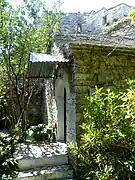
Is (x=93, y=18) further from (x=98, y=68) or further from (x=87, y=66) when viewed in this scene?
(x=87, y=66)

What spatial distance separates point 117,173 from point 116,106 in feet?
4.65

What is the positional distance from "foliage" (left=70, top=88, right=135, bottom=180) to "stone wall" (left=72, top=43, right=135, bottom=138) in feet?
3.38

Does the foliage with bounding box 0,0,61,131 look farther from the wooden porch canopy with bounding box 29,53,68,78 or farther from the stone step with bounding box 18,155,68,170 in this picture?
the stone step with bounding box 18,155,68,170

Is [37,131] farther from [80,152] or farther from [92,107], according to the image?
[92,107]

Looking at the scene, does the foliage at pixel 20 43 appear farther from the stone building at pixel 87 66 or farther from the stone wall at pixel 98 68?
the stone wall at pixel 98 68

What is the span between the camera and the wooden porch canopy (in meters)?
6.66

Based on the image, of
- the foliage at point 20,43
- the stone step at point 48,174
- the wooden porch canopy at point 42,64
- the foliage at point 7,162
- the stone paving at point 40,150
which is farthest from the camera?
the foliage at point 20,43

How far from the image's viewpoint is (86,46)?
6.42 meters

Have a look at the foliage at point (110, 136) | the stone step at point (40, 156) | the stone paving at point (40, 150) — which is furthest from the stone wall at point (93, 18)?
the foliage at point (110, 136)

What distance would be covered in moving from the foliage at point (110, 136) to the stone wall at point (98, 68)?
103cm

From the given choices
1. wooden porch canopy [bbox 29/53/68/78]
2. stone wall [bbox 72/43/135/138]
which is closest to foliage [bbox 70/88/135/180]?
stone wall [bbox 72/43/135/138]

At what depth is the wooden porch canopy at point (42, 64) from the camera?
6659 millimetres

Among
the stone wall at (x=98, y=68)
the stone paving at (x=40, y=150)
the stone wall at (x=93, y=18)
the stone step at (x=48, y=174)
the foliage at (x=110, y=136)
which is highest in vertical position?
the stone wall at (x=93, y=18)

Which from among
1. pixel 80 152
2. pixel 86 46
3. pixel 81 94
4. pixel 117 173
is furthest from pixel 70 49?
pixel 117 173
